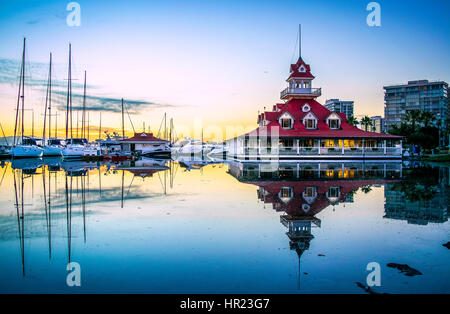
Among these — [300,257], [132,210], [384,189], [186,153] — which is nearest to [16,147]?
[186,153]

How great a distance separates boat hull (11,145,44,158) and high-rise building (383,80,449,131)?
15260 centimetres

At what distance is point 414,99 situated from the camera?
17200 centimetres

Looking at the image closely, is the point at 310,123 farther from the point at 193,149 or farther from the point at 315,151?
the point at 193,149

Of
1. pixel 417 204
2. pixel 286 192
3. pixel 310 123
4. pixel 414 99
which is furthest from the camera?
pixel 414 99

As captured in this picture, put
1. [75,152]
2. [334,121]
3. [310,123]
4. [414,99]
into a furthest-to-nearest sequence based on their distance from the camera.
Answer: [414,99] → [75,152] → [334,121] → [310,123]

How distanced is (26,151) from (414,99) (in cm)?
17262

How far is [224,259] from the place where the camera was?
769 centimetres

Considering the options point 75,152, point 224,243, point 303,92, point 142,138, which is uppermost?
point 303,92

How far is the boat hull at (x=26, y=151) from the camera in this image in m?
61.2

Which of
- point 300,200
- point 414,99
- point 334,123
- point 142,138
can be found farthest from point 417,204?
point 414,99

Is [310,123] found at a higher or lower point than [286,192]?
higher

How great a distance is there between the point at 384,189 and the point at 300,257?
14.3 m

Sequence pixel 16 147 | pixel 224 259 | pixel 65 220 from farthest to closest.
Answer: pixel 16 147 → pixel 65 220 → pixel 224 259

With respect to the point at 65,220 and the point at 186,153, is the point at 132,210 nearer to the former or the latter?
the point at 65,220
